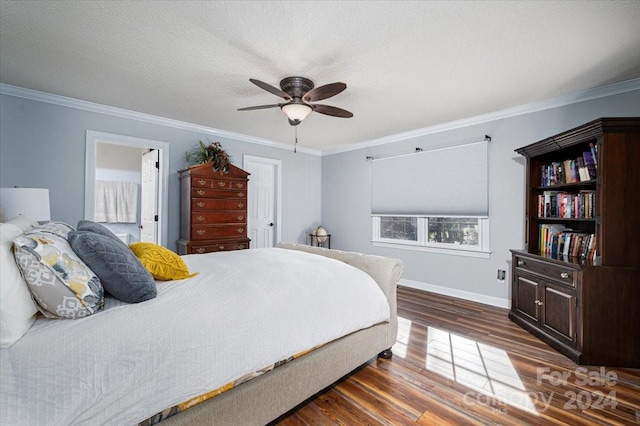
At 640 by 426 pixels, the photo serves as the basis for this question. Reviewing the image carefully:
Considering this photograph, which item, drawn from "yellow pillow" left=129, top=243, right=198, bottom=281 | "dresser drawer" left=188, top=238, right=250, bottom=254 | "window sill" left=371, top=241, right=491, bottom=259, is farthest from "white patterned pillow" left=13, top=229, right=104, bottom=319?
"window sill" left=371, top=241, right=491, bottom=259

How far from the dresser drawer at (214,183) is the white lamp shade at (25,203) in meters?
1.54

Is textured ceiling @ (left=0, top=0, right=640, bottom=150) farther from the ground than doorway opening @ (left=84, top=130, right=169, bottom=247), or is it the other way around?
textured ceiling @ (left=0, top=0, right=640, bottom=150)

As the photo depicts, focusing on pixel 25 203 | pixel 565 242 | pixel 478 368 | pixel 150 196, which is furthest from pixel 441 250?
pixel 25 203

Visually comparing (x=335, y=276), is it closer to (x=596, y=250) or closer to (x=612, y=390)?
(x=612, y=390)

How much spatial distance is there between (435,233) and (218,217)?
10.6ft

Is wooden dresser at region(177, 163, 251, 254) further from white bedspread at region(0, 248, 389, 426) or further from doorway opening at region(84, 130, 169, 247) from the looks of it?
white bedspread at region(0, 248, 389, 426)

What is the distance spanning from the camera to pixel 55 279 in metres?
1.14

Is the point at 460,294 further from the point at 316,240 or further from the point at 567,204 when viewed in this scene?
the point at 316,240

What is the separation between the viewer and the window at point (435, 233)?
3961 millimetres

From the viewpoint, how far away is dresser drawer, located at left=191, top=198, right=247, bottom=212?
3893 millimetres

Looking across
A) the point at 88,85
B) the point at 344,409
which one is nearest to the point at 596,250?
the point at 344,409

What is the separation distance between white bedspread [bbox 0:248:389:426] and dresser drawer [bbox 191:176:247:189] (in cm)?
225

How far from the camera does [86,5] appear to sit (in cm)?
183

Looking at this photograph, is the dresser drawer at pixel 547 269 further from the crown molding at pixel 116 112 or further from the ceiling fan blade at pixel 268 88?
the crown molding at pixel 116 112
